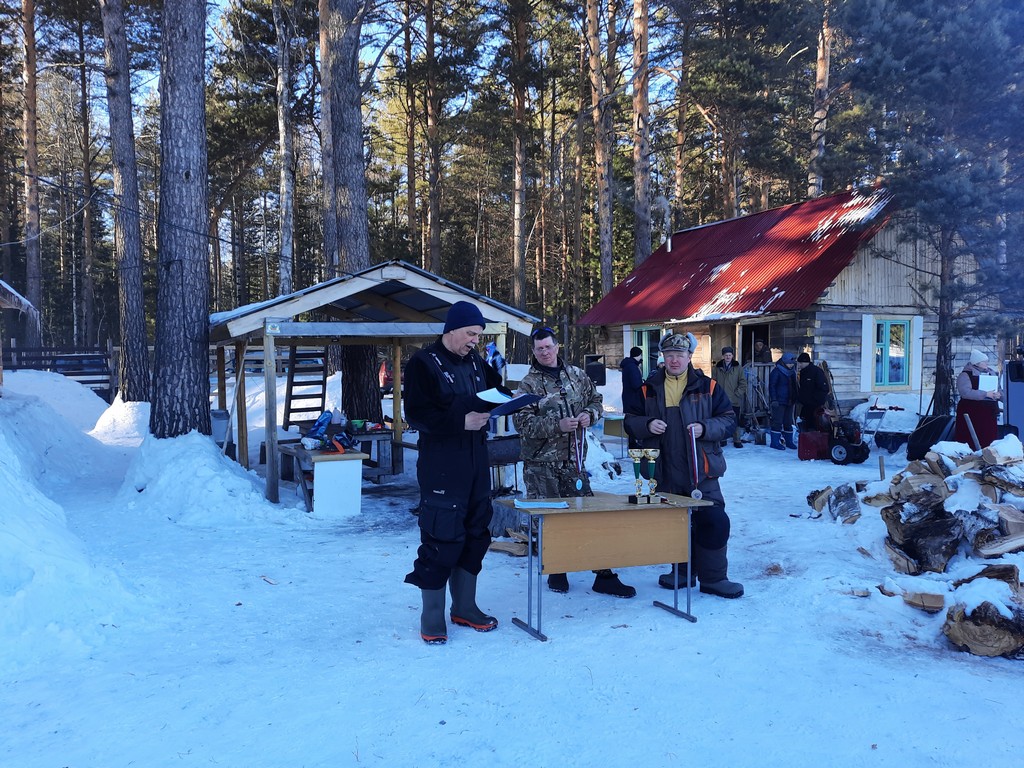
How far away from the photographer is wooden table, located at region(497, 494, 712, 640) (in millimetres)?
4750

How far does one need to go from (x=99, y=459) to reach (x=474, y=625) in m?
9.96

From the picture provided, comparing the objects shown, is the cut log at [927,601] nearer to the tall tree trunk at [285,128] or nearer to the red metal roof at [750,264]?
the red metal roof at [750,264]

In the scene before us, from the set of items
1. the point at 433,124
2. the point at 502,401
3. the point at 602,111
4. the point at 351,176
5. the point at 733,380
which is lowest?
the point at 733,380

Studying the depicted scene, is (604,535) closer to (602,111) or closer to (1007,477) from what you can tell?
(1007,477)

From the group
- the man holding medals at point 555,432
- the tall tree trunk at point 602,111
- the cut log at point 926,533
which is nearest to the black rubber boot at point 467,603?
the man holding medals at point 555,432

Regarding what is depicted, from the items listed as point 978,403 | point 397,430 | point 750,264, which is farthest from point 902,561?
point 750,264

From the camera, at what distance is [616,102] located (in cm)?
2695

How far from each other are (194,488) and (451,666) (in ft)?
18.1

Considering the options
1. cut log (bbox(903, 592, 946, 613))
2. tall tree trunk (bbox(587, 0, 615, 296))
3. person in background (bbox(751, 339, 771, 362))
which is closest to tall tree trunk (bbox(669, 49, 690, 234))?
tall tree trunk (bbox(587, 0, 615, 296))

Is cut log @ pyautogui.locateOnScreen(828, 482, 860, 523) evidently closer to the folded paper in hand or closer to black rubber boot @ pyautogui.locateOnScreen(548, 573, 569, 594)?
black rubber boot @ pyautogui.locateOnScreen(548, 573, 569, 594)

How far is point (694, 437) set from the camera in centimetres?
544

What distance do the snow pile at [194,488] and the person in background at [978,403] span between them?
826 centimetres

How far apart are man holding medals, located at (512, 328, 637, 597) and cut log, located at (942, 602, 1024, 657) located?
81.9 inches

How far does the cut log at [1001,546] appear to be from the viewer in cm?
575
